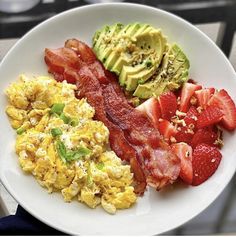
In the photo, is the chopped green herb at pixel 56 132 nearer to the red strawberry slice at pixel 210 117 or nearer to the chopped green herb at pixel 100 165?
the chopped green herb at pixel 100 165

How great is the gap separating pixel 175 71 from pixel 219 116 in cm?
16

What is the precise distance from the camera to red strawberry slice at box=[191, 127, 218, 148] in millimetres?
1290

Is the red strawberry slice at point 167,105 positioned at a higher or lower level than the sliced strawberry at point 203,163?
higher

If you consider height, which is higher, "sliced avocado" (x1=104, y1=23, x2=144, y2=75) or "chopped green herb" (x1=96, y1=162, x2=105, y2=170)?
"sliced avocado" (x1=104, y1=23, x2=144, y2=75)

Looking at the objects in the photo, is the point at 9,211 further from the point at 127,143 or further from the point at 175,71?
the point at 175,71

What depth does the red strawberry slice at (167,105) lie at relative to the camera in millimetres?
1316

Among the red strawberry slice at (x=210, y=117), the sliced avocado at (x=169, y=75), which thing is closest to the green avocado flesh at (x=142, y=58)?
the sliced avocado at (x=169, y=75)

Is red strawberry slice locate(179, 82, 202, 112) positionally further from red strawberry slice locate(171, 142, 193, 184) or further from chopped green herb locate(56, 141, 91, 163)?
chopped green herb locate(56, 141, 91, 163)

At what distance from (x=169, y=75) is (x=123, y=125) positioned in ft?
0.54

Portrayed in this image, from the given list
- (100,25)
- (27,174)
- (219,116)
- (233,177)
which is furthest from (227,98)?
(27,174)

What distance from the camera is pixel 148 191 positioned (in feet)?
4.15

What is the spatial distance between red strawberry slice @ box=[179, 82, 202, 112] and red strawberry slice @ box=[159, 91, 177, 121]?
0.06 ft

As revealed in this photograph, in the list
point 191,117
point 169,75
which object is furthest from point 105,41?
point 191,117

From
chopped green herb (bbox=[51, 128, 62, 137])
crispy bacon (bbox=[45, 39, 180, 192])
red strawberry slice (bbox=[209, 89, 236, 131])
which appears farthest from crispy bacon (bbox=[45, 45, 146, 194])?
red strawberry slice (bbox=[209, 89, 236, 131])
